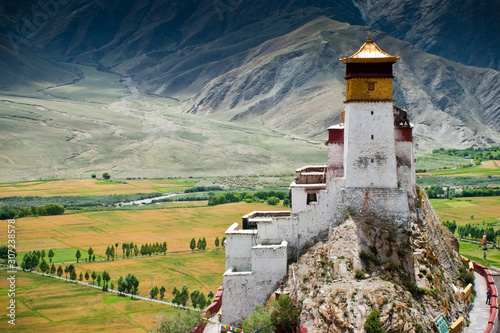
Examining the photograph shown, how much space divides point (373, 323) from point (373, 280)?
300 centimetres

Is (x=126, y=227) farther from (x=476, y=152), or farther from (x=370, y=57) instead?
(x=476, y=152)

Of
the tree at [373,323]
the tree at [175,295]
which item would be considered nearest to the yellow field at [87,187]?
the tree at [175,295]

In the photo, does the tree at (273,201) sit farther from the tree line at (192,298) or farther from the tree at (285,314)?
the tree at (285,314)

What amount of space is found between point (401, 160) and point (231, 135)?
13724cm

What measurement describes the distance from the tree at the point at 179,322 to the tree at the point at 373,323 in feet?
34.1

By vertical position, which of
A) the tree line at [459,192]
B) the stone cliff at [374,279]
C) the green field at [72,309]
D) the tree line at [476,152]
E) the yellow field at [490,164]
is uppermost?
the tree line at [476,152]

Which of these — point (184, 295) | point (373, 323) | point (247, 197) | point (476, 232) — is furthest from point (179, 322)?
point (247, 197)

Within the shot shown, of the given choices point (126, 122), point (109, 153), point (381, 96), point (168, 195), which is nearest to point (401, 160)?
point (381, 96)

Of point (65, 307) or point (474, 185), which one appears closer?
point (65, 307)

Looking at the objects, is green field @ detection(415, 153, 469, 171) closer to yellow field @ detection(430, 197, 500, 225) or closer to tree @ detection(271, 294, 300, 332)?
yellow field @ detection(430, 197, 500, 225)

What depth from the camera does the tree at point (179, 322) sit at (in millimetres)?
33344

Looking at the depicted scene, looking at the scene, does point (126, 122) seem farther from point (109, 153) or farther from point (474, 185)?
point (474, 185)

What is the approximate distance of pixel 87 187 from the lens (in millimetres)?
119312

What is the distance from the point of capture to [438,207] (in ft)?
305
